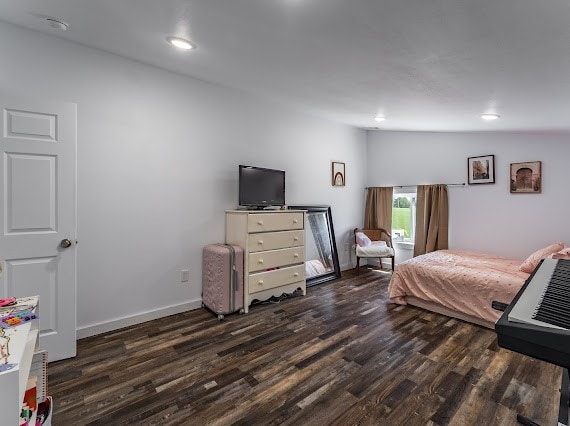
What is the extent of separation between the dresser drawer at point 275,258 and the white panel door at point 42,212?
5.25ft

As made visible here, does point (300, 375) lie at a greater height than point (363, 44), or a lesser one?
lesser

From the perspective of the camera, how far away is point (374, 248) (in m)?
4.65

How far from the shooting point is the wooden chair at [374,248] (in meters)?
4.58

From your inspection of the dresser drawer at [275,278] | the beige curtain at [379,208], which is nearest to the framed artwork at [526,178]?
the beige curtain at [379,208]

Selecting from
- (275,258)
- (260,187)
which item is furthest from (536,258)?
(260,187)

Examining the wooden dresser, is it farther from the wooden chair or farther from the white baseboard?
the wooden chair

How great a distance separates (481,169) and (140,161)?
4.53 m

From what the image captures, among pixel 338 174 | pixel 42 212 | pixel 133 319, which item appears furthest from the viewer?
pixel 338 174

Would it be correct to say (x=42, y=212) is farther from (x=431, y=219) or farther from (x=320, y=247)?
(x=431, y=219)

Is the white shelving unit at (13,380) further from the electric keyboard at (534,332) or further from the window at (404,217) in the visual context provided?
the window at (404,217)

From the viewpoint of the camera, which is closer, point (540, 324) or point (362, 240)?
point (540, 324)

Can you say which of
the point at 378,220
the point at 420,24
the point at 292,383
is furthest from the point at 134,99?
the point at 378,220

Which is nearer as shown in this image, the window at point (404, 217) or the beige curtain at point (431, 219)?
the beige curtain at point (431, 219)

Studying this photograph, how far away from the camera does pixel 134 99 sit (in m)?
2.79
